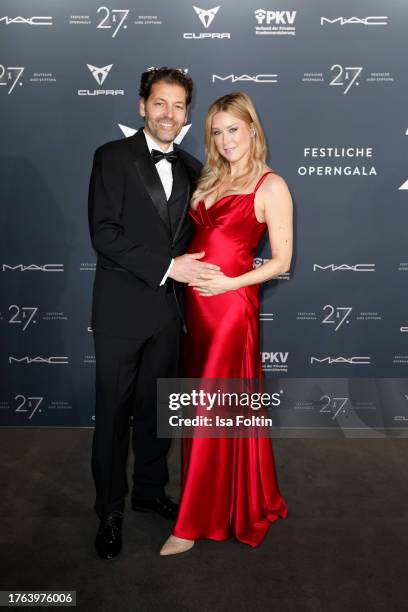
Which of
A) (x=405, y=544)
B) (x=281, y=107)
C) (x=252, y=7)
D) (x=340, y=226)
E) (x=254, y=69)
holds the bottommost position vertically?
(x=405, y=544)

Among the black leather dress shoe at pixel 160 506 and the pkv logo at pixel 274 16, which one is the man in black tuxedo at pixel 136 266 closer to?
the black leather dress shoe at pixel 160 506

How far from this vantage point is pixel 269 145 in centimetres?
334

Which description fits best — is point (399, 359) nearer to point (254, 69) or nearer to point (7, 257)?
point (254, 69)

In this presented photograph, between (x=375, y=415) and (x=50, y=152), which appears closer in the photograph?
(x=50, y=152)

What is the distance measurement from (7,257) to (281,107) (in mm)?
1897

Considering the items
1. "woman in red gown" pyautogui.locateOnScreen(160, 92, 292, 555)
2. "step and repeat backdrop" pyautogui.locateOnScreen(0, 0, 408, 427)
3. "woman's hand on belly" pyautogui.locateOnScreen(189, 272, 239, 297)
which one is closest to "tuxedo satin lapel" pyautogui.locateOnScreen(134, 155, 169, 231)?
"woman in red gown" pyautogui.locateOnScreen(160, 92, 292, 555)

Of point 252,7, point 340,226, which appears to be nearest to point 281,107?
point 252,7

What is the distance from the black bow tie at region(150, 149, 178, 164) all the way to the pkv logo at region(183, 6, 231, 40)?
1237 millimetres

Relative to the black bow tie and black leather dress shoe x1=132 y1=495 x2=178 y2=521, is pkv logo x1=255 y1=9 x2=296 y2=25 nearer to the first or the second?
the black bow tie

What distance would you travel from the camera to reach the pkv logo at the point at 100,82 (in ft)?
10.7

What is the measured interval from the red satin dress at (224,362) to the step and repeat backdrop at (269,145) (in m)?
1.18

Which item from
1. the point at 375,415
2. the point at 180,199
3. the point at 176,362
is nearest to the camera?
the point at 180,199

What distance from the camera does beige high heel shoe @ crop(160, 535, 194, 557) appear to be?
7.71 ft

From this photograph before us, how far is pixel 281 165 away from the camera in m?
3.37
